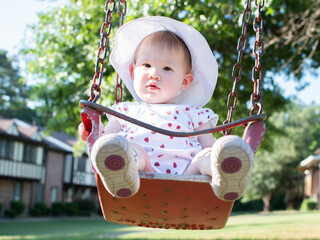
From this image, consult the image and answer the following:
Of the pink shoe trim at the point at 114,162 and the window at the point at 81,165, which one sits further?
the window at the point at 81,165

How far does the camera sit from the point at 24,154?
2952 centimetres

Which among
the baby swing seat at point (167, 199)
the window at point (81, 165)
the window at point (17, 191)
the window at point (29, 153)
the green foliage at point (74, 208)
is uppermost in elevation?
the baby swing seat at point (167, 199)

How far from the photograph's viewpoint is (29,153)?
30.0 metres

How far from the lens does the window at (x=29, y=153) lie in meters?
29.6

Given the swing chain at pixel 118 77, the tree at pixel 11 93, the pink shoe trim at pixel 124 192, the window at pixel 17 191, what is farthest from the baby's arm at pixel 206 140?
the tree at pixel 11 93

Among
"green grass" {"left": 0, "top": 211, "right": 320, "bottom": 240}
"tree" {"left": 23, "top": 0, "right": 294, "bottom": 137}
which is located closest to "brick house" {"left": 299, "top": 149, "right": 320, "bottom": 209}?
"green grass" {"left": 0, "top": 211, "right": 320, "bottom": 240}

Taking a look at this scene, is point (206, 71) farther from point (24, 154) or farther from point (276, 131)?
point (24, 154)

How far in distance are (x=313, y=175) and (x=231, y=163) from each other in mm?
38541

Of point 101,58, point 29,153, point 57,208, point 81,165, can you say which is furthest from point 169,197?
point 81,165

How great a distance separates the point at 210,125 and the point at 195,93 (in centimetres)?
33

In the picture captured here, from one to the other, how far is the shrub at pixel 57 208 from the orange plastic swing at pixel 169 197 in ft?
→ 96.9

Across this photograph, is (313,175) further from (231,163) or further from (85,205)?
(231,163)

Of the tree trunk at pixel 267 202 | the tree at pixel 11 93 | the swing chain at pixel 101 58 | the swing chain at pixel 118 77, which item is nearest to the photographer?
the swing chain at pixel 101 58

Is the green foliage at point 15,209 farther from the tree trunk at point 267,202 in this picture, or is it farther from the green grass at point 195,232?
the tree trunk at point 267,202
